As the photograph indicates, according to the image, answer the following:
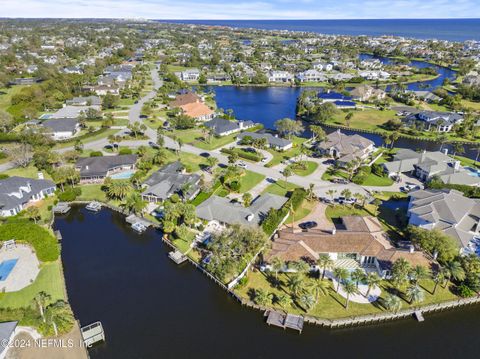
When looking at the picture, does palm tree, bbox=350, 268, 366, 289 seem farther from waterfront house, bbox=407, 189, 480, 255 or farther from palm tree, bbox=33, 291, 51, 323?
palm tree, bbox=33, 291, 51, 323

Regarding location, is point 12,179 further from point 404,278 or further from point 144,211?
point 404,278

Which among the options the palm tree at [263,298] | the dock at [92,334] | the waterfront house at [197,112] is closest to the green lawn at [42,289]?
the dock at [92,334]

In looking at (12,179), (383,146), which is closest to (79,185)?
(12,179)

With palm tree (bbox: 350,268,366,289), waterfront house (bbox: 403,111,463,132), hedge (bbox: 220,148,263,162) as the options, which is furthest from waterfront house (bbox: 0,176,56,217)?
waterfront house (bbox: 403,111,463,132)

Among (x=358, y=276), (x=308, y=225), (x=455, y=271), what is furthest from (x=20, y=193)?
(x=455, y=271)

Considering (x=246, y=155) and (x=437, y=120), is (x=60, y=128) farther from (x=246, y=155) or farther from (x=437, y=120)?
(x=437, y=120)
